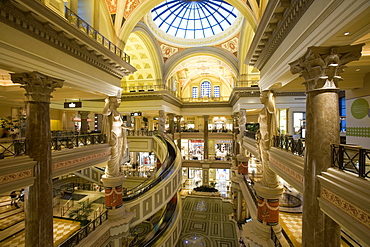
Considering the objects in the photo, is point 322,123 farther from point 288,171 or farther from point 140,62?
point 140,62

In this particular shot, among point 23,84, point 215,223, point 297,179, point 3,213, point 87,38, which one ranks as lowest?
point 215,223

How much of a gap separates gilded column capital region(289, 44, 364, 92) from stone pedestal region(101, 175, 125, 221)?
24.5ft

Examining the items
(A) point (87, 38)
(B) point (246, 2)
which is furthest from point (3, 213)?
(B) point (246, 2)

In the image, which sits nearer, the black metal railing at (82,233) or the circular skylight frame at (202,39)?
the black metal railing at (82,233)

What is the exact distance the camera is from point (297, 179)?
4043 mm

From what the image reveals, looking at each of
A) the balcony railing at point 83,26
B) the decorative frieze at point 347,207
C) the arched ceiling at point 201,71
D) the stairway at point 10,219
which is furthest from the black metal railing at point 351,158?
the arched ceiling at point 201,71

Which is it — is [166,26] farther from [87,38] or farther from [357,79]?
[357,79]

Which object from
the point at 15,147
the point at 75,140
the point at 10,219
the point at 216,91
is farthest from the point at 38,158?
the point at 216,91

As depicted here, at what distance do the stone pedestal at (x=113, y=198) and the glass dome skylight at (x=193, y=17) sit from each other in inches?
476

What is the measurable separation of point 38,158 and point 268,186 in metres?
7.27

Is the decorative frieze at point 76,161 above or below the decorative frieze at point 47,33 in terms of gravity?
below

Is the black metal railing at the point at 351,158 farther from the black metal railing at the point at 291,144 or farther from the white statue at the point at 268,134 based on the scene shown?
the white statue at the point at 268,134

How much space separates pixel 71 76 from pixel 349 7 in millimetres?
6702

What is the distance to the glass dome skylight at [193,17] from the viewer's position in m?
12.8
